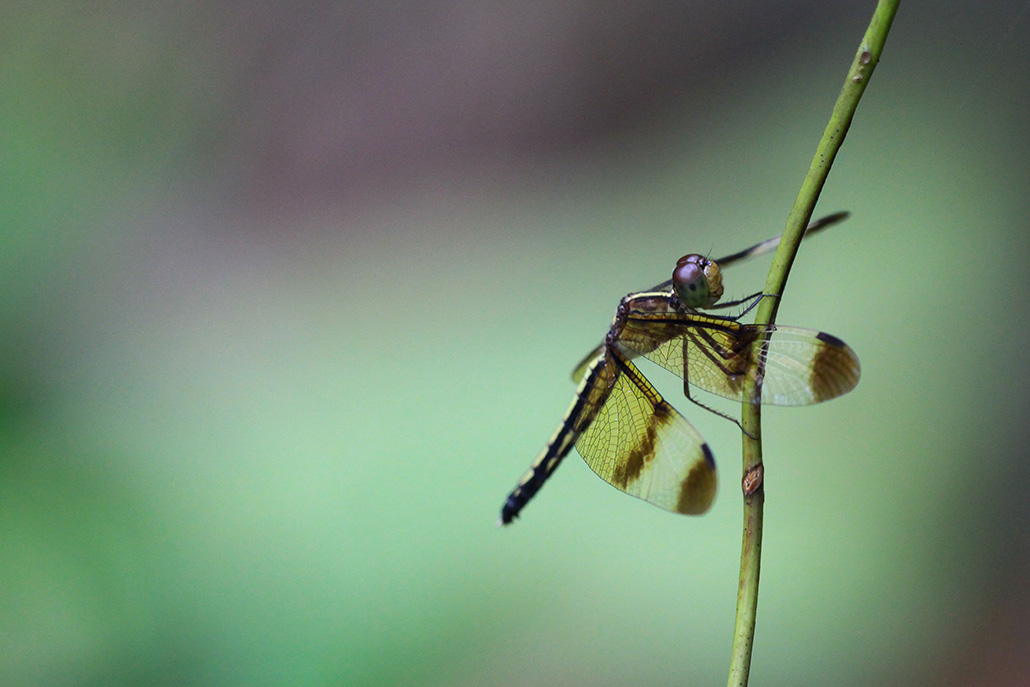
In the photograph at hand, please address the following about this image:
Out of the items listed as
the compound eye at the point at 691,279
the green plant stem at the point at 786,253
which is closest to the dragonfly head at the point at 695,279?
the compound eye at the point at 691,279

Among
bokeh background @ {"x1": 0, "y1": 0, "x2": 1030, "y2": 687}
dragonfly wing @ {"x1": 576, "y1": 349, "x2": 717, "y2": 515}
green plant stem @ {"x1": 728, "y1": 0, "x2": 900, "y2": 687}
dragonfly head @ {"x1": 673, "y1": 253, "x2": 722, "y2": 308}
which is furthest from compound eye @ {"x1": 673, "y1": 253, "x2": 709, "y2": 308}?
bokeh background @ {"x1": 0, "y1": 0, "x2": 1030, "y2": 687}

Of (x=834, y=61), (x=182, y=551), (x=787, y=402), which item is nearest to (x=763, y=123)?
(x=834, y=61)

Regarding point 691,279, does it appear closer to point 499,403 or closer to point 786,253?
point 786,253

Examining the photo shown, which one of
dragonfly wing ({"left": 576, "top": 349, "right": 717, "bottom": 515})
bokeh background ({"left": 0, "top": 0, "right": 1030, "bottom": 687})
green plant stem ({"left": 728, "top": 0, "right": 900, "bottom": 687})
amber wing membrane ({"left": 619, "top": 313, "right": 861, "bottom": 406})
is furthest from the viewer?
bokeh background ({"left": 0, "top": 0, "right": 1030, "bottom": 687})

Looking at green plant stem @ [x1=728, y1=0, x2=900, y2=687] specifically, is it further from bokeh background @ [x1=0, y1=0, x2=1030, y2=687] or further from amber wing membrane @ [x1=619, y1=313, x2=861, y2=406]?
bokeh background @ [x1=0, y1=0, x2=1030, y2=687]

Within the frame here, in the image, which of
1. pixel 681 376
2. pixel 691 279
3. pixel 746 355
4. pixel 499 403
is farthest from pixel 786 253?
pixel 499 403

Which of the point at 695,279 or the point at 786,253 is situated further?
the point at 695,279

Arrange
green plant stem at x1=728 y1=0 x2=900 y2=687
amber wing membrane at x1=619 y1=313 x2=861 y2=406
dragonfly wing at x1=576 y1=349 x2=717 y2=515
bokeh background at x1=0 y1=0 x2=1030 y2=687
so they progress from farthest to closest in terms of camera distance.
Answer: bokeh background at x1=0 y1=0 x2=1030 y2=687, dragonfly wing at x1=576 y1=349 x2=717 y2=515, amber wing membrane at x1=619 y1=313 x2=861 y2=406, green plant stem at x1=728 y1=0 x2=900 y2=687
